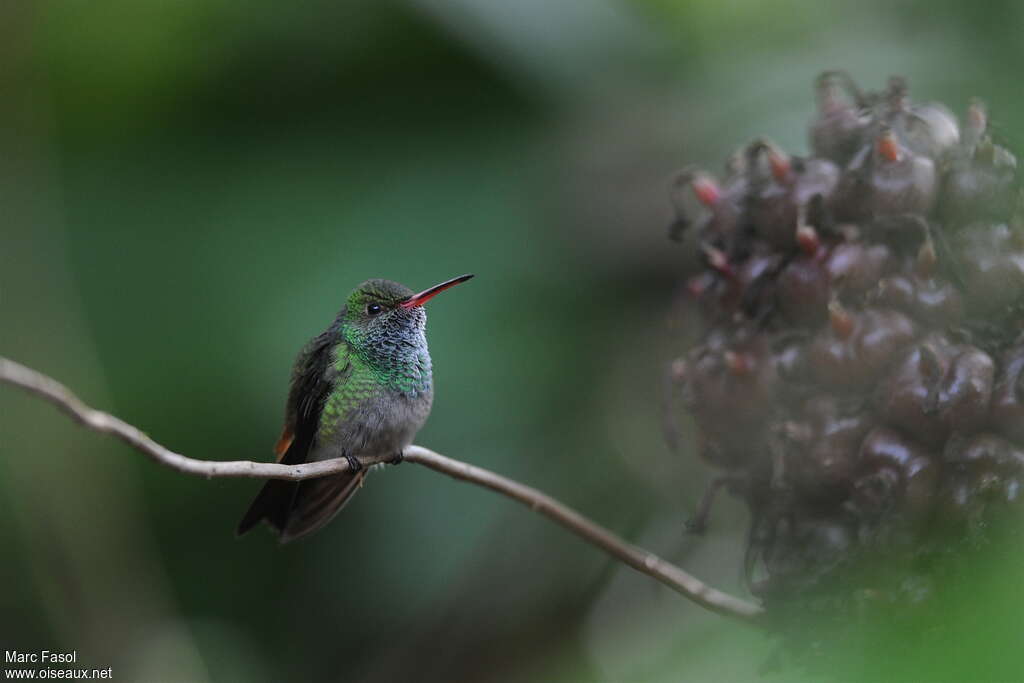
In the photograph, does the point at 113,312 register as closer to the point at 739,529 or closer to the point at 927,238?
the point at 739,529

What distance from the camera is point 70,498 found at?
6.33 ft

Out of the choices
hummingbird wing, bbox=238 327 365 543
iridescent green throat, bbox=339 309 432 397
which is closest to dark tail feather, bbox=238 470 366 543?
hummingbird wing, bbox=238 327 365 543

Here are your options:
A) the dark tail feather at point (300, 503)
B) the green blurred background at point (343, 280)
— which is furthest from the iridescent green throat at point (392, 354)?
the green blurred background at point (343, 280)

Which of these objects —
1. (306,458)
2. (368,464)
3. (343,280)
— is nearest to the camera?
(368,464)

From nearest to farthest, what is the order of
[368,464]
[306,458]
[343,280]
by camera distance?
[368,464] < [306,458] < [343,280]

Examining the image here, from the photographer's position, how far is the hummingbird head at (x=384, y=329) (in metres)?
1.47

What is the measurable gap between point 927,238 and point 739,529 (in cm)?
100

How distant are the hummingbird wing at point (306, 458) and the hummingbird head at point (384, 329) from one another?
4 centimetres

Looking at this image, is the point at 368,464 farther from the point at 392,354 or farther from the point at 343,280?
the point at 343,280

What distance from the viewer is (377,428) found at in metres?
1.40

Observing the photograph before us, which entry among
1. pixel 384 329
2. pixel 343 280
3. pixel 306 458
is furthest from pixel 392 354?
pixel 343 280

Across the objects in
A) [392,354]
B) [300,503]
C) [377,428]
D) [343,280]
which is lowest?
[300,503]

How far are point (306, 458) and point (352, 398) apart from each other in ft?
0.36

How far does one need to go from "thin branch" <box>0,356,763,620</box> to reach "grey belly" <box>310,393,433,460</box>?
61 millimetres
